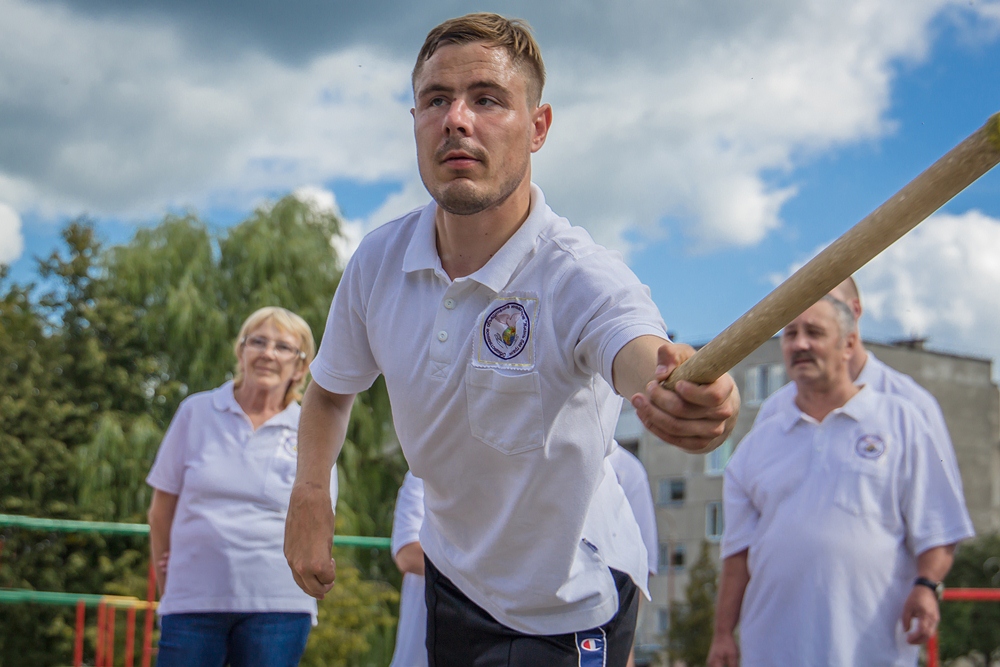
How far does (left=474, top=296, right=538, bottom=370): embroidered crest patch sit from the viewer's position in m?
3.04

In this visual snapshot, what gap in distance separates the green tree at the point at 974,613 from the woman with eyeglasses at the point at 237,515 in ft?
162

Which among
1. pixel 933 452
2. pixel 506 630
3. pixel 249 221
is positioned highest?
pixel 249 221

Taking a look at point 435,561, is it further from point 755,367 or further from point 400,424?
point 755,367

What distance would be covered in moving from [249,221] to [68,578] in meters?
8.04

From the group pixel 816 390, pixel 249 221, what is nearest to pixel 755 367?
pixel 249 221

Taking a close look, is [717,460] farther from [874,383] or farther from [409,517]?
[409,517]

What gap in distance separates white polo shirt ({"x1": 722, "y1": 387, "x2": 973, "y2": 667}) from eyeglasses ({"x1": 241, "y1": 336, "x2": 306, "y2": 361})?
248 centimetres

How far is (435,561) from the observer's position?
3602 mm

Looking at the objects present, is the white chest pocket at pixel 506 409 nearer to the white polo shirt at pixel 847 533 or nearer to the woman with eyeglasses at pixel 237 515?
the woman with eyeglasses at pixel 237 515

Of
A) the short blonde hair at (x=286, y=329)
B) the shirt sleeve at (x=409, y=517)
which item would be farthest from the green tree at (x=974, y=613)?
the short blonde hair at (x=286, y=329)

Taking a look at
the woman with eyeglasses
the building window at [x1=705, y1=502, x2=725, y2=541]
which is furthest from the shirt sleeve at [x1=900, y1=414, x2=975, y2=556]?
the building window at [x1=705, y1=502, x2=725, y2=541]

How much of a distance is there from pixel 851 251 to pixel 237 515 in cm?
431

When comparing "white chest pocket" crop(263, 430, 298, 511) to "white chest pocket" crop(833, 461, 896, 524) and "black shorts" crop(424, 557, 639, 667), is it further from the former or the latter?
"white chest pocket" crop(833, 461, 896, 524)

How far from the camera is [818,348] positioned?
5770mm
